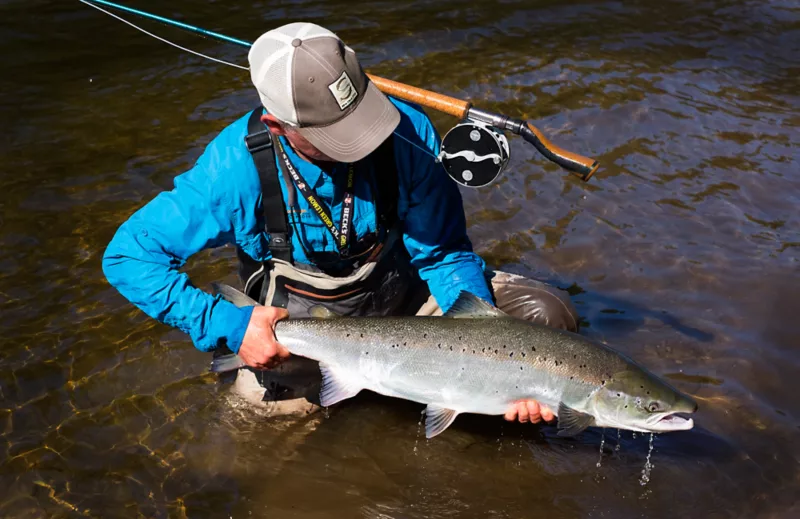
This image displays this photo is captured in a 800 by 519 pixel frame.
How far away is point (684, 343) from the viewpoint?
4969 mm

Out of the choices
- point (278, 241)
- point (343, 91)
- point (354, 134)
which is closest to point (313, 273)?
point (278, 241)

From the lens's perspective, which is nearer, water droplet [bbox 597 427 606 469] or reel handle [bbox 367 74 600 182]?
reel handle [bbox 367 74 600 182]

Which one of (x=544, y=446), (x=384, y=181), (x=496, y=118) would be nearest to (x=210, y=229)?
(x=384, y=181)

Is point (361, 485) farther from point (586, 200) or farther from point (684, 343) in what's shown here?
point (586, 200)

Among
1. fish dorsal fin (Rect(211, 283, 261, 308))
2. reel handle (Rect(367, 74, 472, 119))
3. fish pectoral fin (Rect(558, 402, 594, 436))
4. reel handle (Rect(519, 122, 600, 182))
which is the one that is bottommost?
fish pectoral fin (Rect(558, 402, 594, 436))

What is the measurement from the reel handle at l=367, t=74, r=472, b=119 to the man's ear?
78 cm

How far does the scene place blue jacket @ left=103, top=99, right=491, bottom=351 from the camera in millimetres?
3535

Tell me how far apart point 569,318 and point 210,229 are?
2209 mm

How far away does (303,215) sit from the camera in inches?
148

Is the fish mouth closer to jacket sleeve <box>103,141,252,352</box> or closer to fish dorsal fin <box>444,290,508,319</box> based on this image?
fish dorsal fin <box>444,290,508,319</box>

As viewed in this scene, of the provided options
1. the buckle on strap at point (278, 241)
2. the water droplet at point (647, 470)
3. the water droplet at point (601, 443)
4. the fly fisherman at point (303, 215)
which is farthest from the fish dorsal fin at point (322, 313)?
the water droplet at point (647, 470)

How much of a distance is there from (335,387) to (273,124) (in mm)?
1280

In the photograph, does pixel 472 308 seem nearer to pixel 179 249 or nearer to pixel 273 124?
pixel 273 124

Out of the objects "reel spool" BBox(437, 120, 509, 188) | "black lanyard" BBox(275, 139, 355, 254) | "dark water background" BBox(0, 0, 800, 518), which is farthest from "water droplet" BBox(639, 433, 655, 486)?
"black lanyard" BBox(275, 139, 355, 254)
